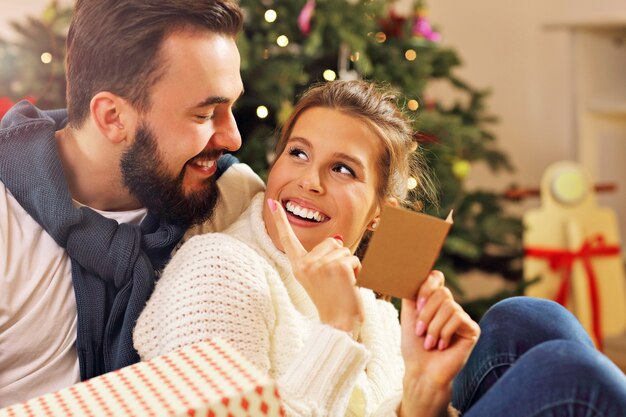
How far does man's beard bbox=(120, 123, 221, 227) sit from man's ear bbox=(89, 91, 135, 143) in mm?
23

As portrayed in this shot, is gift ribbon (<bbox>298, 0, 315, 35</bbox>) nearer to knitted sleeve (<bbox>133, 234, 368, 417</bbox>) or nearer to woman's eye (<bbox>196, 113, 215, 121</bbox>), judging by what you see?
woman's eye (<bbox>196, 113, 215, 121</bbox>)

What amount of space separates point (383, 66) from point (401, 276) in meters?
1.59

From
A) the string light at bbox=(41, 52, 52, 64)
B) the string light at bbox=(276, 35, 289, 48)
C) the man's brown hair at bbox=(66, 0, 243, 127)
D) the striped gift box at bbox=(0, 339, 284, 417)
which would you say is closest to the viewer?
the striped gift box at bbox=(0, 339, 284, 417)

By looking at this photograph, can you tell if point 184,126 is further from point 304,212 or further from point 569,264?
point 569,264

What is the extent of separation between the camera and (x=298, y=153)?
57.1 inches

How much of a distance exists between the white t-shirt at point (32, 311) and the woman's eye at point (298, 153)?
1.46 feet

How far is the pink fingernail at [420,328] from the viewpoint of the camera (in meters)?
1.16

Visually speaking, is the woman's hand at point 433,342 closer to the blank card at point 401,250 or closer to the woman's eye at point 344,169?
the blank card at point 401,250

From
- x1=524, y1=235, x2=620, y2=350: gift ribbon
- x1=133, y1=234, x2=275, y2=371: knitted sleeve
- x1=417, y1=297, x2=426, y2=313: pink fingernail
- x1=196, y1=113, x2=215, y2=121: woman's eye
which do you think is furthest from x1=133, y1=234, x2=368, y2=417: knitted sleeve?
x1=524, y1=235, x2=620, y2=350: gift ribbon

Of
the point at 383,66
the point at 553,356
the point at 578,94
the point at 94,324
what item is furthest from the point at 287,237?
the point at 578,94

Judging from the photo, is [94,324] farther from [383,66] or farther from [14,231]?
[383,66]

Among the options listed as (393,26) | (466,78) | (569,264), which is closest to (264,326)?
(393,26)

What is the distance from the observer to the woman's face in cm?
139

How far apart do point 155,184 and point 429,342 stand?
531 mm
